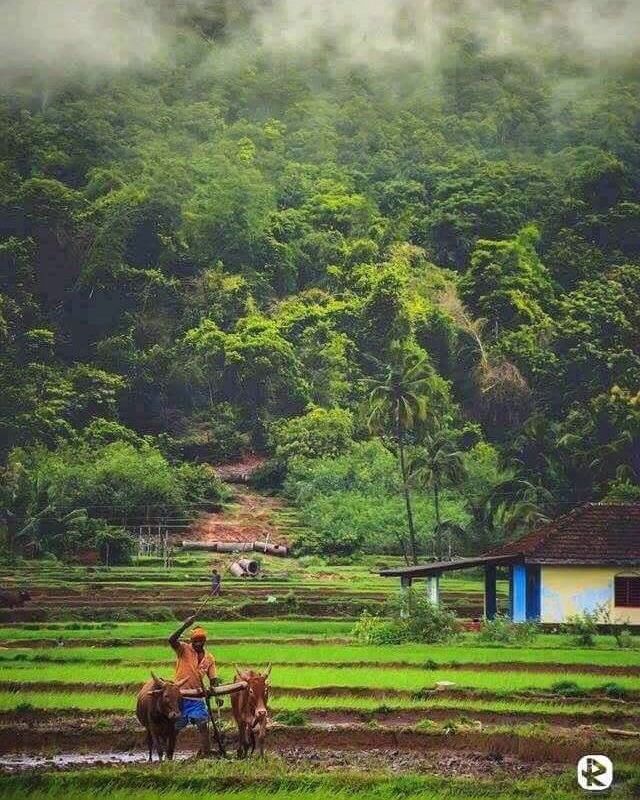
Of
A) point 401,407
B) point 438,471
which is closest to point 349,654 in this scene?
point 438,471

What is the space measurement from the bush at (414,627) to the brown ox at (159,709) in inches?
430

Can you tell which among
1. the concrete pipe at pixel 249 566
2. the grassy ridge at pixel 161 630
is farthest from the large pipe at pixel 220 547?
the grassy ridge at pixel 161 630

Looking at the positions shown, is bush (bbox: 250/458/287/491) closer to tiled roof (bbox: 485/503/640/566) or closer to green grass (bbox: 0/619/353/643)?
tiled roof (bbox: 485/503/640/566)

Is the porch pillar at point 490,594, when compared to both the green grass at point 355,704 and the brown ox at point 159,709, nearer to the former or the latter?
the green grass at point 355,704

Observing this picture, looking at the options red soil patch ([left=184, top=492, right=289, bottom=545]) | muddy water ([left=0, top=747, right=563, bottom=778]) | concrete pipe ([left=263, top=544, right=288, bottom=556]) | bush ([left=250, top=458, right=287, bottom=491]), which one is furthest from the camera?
bush ([left=250, top=458, right=287, bottom=491])

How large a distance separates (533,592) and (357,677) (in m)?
9.90

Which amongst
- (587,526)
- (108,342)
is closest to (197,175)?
(108,342)

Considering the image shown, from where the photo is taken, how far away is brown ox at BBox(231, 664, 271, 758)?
12289mm

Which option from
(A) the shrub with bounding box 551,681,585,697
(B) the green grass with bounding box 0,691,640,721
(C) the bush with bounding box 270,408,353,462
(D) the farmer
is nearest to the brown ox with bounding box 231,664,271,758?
(D) the farmer

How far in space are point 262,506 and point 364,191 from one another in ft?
82.8

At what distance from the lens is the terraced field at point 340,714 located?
465 inches

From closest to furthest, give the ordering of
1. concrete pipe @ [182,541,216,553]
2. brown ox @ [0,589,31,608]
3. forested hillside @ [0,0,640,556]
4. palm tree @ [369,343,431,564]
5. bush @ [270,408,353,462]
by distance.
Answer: brown ox @ [0,589,31,608], concrete pipe @ [182,541,216,553], palm tree @ [369,343,431,564], forested hillside @ [0,0,640,556], bush @ [270,408,353,462]

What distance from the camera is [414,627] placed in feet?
77.4

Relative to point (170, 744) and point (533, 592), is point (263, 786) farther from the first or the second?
point (533, 592)
